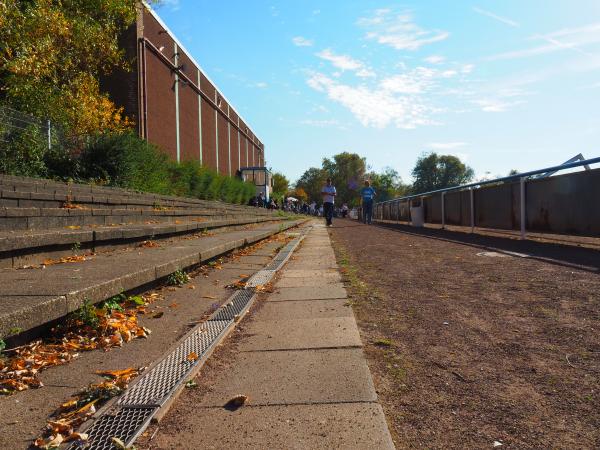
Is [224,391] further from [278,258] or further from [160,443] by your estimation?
[278,258]

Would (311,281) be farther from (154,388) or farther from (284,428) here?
(284,428)

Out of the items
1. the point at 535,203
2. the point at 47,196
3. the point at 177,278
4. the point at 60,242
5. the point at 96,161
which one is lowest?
the point at 177,278

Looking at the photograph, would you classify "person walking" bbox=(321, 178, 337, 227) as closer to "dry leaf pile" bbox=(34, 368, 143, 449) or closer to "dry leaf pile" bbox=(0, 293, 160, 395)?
"dry leaf pile" bbox=(0, 293, 160, 395)

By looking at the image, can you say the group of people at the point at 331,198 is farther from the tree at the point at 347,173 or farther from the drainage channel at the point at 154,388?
the tree at the point at 347,173

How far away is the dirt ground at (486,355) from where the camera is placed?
168cm

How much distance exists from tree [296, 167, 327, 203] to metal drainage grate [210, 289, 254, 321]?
116m

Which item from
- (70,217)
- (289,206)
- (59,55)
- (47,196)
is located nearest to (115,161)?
(59,55)

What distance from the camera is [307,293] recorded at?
13.8ft

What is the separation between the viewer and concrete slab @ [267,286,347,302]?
403 cm

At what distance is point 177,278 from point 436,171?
97.5 m

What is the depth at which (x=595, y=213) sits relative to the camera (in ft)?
23.2

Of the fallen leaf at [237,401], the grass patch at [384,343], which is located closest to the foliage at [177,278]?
the grass patch at [384,343]

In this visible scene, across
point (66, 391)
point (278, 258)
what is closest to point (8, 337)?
point (66, 391)

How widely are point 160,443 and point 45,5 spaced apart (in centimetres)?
1259
